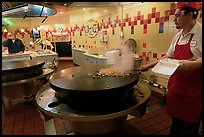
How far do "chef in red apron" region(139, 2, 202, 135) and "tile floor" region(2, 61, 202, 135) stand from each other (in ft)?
2.34

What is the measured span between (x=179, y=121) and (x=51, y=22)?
8225 mm

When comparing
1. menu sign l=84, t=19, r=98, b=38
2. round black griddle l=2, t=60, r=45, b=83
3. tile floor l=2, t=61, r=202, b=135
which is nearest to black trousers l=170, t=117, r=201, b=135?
tile floor l=2, t=61, r=202, b=135

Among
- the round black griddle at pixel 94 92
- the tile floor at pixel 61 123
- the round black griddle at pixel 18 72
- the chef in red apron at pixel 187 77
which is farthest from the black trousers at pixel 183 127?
the round black griddle at pixel 18 72

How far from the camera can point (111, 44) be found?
487 centimetres

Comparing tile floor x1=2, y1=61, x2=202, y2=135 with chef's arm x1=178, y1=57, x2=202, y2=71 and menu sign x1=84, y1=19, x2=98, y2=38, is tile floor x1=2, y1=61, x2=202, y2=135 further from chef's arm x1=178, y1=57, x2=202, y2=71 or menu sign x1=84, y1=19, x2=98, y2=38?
menu sign x1=84, y1=19, x2=98, y2=38

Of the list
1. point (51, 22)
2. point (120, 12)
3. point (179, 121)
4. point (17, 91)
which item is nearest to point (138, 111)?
point (179, 121)

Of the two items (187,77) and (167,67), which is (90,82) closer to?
(167,67)

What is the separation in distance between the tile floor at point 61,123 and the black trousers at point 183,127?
491 millimetres

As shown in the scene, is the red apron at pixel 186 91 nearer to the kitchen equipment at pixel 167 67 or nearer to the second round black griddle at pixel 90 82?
the kitchen equipment at pixel 167 67

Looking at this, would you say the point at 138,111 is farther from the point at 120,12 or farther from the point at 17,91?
the point at 120,12

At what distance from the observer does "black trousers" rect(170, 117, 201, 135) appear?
1482 mm

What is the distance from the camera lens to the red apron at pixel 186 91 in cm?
138

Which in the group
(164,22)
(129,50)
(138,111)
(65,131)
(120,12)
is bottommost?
(65,131)

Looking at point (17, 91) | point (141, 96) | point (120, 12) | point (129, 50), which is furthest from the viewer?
point (120, 12)
